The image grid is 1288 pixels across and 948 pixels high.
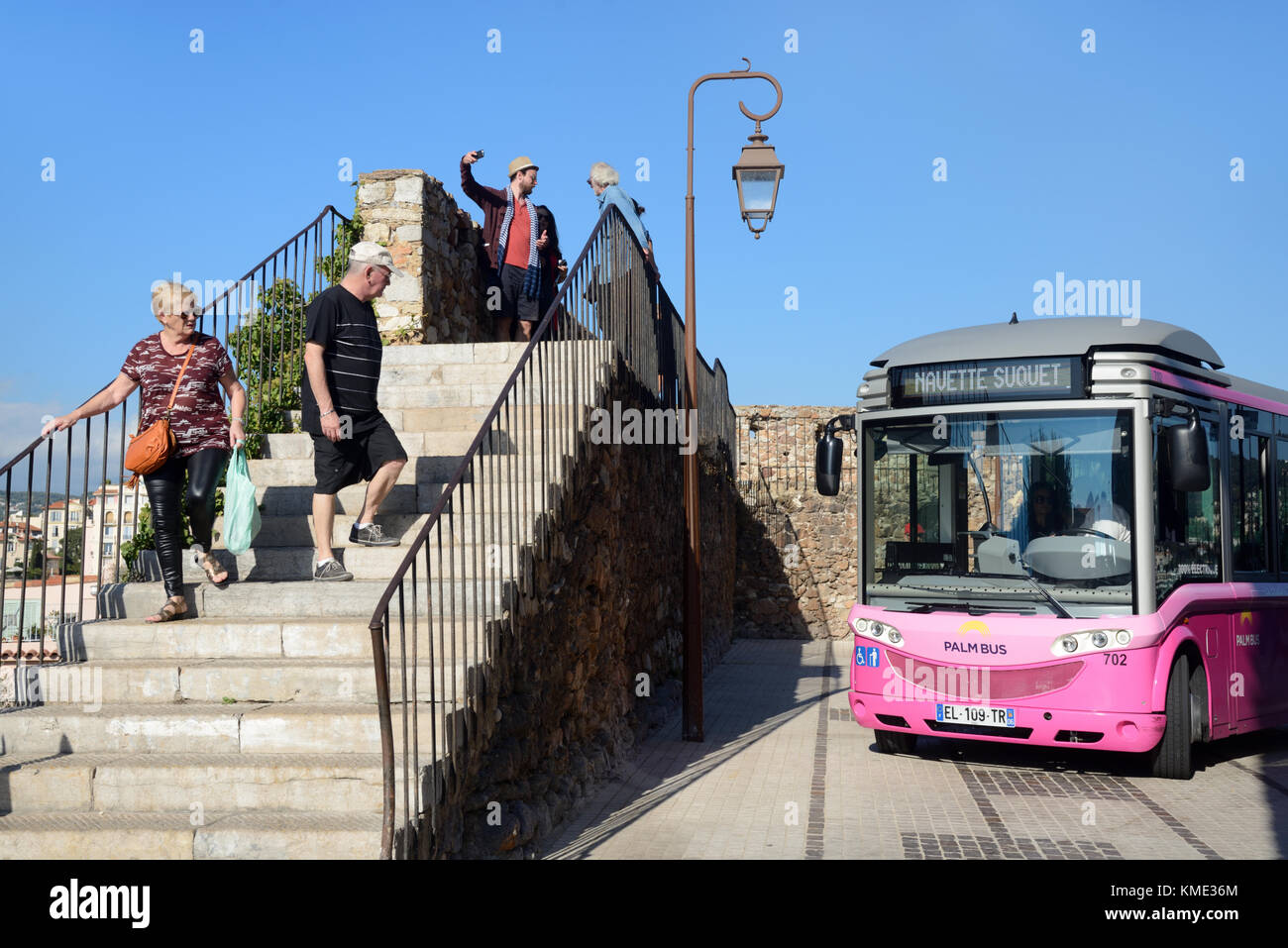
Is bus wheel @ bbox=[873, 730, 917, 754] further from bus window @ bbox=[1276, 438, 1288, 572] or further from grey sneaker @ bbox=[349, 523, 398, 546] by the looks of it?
grey sneaker @ bbox=[349, 523, 398, 546]

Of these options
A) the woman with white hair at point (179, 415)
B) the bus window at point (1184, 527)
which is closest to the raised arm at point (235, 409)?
the woman with white hair at point (179, 415)

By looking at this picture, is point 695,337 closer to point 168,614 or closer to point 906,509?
point 906,509

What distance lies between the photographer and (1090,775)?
831 centimetres

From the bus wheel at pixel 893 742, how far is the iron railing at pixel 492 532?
2880mm

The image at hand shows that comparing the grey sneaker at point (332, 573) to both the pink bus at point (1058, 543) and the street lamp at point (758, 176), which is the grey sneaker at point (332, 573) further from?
the street lamp at point (758, 176)

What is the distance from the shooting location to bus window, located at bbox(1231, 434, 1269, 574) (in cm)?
892

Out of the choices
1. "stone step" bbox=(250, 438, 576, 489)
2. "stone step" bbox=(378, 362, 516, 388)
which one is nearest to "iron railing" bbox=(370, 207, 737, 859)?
"stone step" bbox=(250, 438, 576, 489)

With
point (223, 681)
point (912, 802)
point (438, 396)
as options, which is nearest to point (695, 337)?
point (438, 396)

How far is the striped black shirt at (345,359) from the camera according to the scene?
6.52 m

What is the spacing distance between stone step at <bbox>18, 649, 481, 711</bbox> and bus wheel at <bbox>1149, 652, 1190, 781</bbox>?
4.90 meters

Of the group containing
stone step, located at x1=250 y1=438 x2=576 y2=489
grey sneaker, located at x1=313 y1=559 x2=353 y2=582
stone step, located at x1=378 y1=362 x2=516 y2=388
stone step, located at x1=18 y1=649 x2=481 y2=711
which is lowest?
stone step, located at x1=18 y1=649 x2=481 y2=711

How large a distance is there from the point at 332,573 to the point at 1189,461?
5285 mm

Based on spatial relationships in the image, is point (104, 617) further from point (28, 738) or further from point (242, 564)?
point (28, 738)
